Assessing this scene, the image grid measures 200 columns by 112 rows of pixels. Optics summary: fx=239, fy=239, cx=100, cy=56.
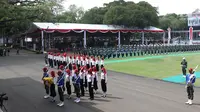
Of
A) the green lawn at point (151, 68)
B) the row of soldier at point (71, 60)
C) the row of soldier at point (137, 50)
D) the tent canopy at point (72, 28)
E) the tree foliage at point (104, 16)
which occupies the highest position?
the tree foliage at point (104, 16)

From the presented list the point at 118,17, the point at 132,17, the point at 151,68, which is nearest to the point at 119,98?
the point at 151,68

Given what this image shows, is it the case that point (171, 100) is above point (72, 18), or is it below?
below

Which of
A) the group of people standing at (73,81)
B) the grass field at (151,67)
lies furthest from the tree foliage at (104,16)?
the group of people standing at (73,81)

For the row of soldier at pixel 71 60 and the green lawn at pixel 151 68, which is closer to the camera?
the green lawn at pixel 151 68

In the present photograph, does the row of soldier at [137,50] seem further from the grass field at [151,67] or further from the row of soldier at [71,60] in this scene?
the row of soldier at [71,60]

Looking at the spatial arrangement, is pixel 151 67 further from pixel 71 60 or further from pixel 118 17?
pixel 118 17

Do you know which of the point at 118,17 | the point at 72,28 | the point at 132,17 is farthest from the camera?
the point at 118,17

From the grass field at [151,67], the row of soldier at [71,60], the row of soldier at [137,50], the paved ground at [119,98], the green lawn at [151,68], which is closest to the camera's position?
the paved ground at [119,98]

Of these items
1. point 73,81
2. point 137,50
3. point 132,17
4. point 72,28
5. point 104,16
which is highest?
point 104,16

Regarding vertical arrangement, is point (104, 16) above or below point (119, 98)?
above

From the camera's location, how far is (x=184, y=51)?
3553 cm

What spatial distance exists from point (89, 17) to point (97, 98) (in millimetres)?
51422

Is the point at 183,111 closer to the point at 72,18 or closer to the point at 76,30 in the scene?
the point at 76,30

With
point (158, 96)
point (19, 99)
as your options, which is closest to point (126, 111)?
point (158, 96)
